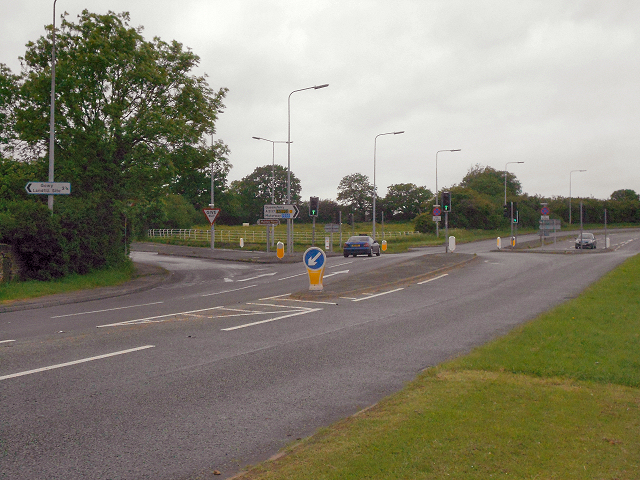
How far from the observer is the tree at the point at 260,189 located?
118m

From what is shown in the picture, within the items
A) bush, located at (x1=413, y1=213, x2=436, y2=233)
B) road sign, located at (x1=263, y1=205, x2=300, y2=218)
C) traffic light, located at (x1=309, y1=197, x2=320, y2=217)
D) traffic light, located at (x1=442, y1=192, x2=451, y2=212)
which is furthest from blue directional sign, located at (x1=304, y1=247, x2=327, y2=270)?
bush, located at (x1=413, y1=213, x2=436, y2=233)

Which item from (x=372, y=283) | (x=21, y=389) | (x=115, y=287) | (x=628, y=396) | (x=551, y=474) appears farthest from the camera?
(x=115, y=287)

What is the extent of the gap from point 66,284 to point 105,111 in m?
7.16

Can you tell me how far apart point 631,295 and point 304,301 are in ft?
26.2

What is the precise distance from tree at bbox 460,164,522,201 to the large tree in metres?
74.7

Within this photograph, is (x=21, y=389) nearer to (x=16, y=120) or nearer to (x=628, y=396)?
(x=628, y=396)

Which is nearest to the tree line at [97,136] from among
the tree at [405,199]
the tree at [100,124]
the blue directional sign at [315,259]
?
the tree at [100,124]

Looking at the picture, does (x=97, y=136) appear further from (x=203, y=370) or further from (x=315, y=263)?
(x=203, y=370)

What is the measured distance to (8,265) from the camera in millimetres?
17984

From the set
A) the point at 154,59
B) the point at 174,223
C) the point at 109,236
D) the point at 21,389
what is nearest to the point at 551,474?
the point at 21,389

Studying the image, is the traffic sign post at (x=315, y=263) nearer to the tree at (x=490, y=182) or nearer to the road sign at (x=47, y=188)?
the road sign at (x=47, y=188)

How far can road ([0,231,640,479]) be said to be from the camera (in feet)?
15.1

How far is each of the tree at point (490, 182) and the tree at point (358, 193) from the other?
900 inches

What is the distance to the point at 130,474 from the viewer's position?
13.5 feet
